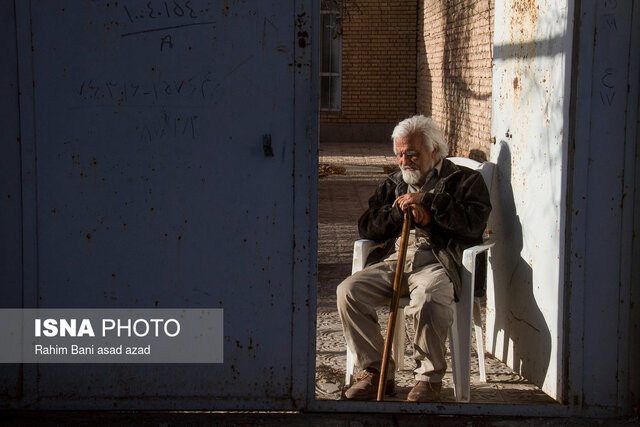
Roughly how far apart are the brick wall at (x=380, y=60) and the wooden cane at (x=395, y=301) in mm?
14335

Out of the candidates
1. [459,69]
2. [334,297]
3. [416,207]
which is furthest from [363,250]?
[459,69]

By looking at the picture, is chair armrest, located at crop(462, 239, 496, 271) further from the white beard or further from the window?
the window

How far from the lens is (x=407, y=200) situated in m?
Result: 4.38

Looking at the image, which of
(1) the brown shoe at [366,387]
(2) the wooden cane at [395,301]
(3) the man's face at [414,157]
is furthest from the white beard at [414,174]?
(1) the brown shoe at [366,387]

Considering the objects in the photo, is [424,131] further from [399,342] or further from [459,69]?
[459,69]

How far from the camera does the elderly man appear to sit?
418 cm

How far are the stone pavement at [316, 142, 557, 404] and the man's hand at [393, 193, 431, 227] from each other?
89cm

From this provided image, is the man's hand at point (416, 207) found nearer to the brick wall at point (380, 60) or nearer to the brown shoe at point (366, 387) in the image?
the brown shoe at point (366, 387)

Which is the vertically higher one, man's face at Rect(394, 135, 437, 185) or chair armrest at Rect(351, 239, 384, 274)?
man's face at Rect(394, 135, 437, 185)

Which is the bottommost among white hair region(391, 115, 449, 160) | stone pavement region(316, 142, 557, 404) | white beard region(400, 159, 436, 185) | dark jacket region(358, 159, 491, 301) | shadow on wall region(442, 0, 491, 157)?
stone pavement region(316, 142, 557, 404)

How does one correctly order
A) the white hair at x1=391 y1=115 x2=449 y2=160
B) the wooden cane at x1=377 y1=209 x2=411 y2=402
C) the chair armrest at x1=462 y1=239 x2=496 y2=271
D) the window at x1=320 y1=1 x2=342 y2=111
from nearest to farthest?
the wooden cane at x1=377 y1=209 x2=411 y2=402
the chair armrest at x1=462 y1=239 x2=496 y2=271
the white hair at x1=391 y1=115 x2=449 y2=160
the window at x1=320 y1=1 x2=342 y2=111

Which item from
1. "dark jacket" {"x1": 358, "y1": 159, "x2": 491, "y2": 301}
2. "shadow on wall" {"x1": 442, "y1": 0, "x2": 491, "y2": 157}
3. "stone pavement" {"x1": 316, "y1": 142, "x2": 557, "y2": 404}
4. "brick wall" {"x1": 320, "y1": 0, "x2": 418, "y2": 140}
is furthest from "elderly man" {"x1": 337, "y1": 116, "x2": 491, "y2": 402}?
"brick wall" {"x1": 320, "y1": 0, "x2": 418, "y2": 140}

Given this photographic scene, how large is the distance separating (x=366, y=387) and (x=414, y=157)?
119 cm

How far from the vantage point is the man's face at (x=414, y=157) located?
451 centimetres
